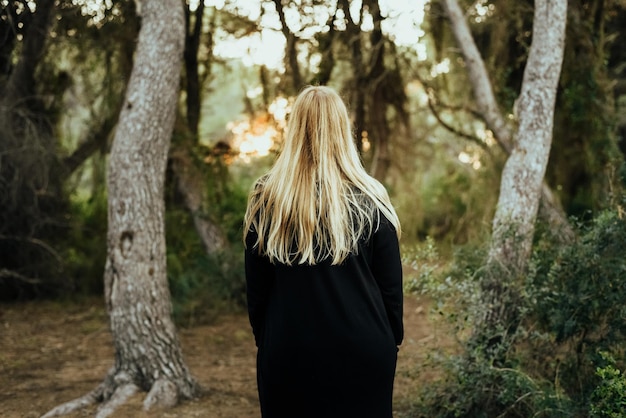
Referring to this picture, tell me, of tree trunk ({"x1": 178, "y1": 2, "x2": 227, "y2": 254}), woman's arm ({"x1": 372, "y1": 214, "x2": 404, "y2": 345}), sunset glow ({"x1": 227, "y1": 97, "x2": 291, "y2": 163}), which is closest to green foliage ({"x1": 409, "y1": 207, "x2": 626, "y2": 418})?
woman's arm ({"x1": 372, "y1": 214, "x2": 404, "y2": 345})

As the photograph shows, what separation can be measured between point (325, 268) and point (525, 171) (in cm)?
364

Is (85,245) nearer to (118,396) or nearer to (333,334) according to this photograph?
(118,396)

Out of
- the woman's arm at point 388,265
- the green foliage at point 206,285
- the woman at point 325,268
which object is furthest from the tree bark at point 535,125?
the green foliage at point 206,285

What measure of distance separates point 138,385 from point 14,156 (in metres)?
4.59

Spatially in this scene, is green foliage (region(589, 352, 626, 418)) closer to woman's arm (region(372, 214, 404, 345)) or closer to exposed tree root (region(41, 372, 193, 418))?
woman's arm (region(372, 214, 404, 345))

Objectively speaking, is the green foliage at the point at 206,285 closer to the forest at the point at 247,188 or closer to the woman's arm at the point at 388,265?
the forest at the point at 247,188

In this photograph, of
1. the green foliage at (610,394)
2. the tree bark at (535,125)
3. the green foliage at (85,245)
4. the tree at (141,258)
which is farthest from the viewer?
the green foliage at (85,245)

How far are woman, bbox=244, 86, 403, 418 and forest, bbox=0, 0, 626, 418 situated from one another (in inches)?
65.3

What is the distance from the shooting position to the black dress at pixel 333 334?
3133mm

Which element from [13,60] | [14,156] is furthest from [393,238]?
[13,60]

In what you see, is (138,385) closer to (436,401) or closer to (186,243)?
(436,401)

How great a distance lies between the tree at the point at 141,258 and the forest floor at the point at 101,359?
180 millimetres

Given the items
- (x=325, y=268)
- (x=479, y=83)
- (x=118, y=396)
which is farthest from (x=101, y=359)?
(x=325, y=268)

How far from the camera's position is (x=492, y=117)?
8508 mm
